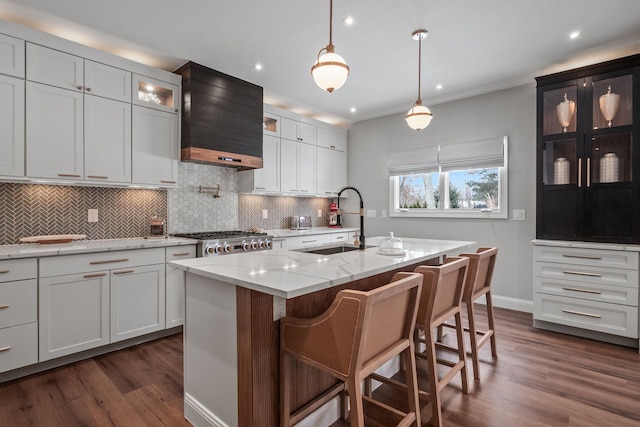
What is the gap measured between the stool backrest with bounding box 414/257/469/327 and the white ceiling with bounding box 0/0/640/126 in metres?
1.94

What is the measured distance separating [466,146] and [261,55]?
2795 mm

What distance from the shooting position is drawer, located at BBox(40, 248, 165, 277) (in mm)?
2406

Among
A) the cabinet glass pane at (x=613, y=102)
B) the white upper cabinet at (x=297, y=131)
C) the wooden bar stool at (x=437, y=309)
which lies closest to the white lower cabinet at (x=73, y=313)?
the wooden bar stool at (x=437, y=309)

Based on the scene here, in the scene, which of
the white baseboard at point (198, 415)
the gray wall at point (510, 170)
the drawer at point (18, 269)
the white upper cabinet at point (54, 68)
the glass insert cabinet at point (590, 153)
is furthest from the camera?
the gray wall at point (510, 170)

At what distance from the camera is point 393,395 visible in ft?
6.97

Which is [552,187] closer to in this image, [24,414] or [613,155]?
[613,155]

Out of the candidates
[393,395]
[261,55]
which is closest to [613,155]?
[393,395]

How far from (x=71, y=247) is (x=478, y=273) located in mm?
3160

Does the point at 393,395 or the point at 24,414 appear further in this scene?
the point at 393,395

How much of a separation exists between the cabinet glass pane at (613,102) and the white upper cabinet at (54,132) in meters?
4.76

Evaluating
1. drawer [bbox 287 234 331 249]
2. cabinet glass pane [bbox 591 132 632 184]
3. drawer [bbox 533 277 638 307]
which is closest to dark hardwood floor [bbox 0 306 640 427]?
drawer [bbox 533 277 638 307]

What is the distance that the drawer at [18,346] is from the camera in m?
2.22

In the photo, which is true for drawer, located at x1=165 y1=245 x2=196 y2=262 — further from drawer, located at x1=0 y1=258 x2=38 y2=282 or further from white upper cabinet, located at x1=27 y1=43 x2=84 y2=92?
white upper cabinet, located at x1=27 y1=43 x2=84 y2=92

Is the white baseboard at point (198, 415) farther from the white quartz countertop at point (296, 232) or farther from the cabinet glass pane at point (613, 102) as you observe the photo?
the cabinet glass pane at point (613, 102)
